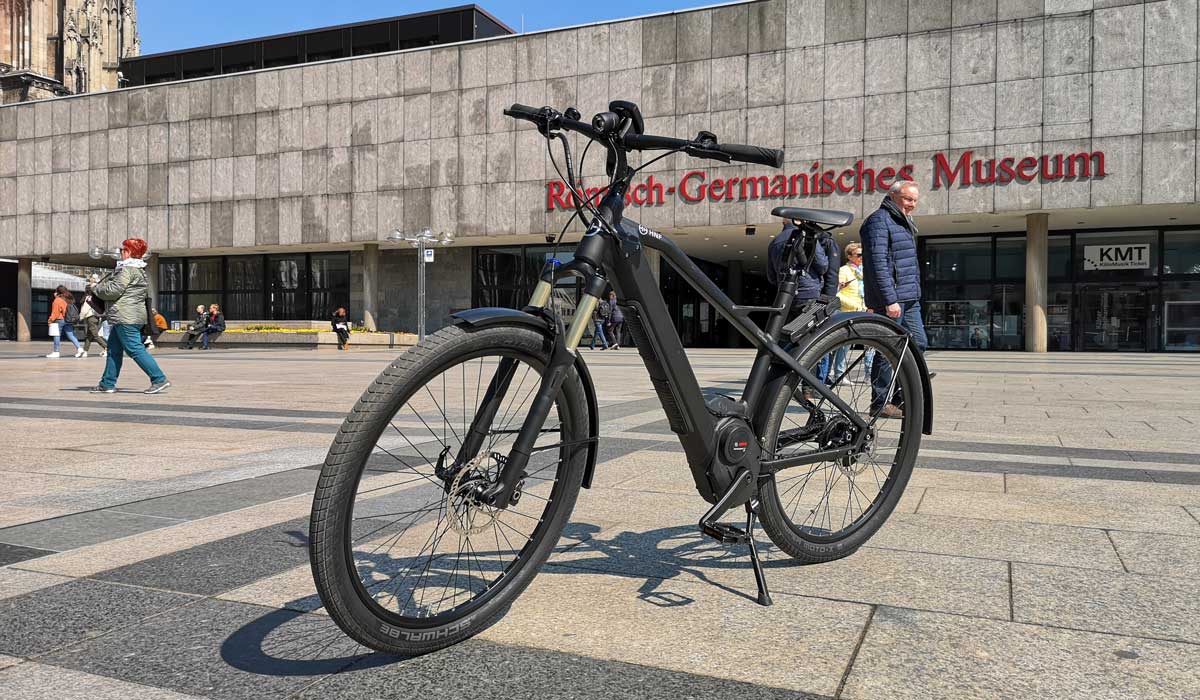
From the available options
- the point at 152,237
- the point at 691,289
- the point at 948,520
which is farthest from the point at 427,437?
the point at 152,237

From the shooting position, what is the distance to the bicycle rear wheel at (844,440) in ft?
9.11

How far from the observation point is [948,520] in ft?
11.4

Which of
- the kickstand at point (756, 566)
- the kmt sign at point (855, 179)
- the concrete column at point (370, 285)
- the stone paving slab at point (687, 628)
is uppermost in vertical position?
the kmt sign at point (855, 179)

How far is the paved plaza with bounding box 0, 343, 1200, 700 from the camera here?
1.93 metres

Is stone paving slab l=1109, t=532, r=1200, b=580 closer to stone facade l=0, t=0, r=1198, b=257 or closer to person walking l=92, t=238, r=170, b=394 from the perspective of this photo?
person walking l=92, t=238, r=170, b=394

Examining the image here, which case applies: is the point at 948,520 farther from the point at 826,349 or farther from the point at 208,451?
the point at 208,451

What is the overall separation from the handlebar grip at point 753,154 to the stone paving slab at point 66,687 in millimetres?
1822

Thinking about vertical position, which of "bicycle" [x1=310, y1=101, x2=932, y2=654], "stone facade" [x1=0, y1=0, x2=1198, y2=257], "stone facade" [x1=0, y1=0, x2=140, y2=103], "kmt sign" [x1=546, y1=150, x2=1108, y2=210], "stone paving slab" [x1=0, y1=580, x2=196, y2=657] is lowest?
"stone paving slab" [x1=0, y1=580, x2=196, y2=657]

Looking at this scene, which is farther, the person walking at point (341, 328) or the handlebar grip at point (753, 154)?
the person walking at point (341, 328)

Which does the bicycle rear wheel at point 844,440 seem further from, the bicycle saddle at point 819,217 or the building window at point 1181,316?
the building window at point 1181,316

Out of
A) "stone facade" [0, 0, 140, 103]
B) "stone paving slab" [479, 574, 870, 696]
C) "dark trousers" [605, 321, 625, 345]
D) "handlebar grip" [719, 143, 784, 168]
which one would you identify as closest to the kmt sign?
"dark trousers" [605, 321, 625, 345]

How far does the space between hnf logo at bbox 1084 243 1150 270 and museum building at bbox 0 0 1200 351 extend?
58 millimetres

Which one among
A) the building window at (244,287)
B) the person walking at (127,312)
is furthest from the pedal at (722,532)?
the building window at (244,287)

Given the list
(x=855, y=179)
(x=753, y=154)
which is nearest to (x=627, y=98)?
(x=855, y=179)
